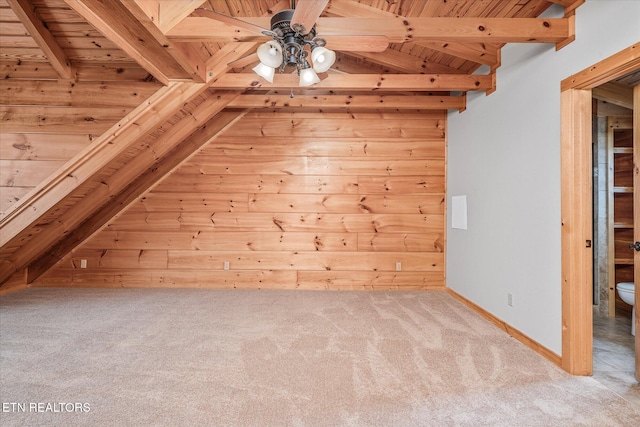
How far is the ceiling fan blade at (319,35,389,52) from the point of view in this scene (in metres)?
1.83

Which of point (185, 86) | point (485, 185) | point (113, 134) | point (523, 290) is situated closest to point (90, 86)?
point (113, 134)

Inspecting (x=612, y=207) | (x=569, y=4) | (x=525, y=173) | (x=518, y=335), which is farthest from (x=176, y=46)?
(x=612, y=207)

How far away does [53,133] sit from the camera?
2.30m

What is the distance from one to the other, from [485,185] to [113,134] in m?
3.37

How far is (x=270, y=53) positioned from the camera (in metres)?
1.72

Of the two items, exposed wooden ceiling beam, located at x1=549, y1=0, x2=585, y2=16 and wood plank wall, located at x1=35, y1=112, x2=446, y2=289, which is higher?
exposed wooden ceiling beam, located at x1=549, y1=0, x2=585, y2=16

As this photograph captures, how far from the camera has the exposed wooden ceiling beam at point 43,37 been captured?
6.45 feet

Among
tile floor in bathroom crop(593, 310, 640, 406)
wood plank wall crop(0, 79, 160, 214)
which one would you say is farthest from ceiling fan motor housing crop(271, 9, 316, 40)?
tile floor in bathroom crop(593, 310, 640, 406)

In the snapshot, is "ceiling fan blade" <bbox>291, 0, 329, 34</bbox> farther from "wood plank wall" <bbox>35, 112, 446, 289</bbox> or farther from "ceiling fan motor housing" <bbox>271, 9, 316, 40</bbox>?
"wood plank wall" <bbox>35, 112, 446, 289</bbox>

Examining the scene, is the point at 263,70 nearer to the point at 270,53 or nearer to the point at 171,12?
the point at 270,53

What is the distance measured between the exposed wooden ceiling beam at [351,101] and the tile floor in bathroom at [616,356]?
8.49 feet

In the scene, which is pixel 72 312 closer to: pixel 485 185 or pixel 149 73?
pixel 149 73

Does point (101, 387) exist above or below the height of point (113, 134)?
below

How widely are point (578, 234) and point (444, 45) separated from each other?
1879 millimetres
